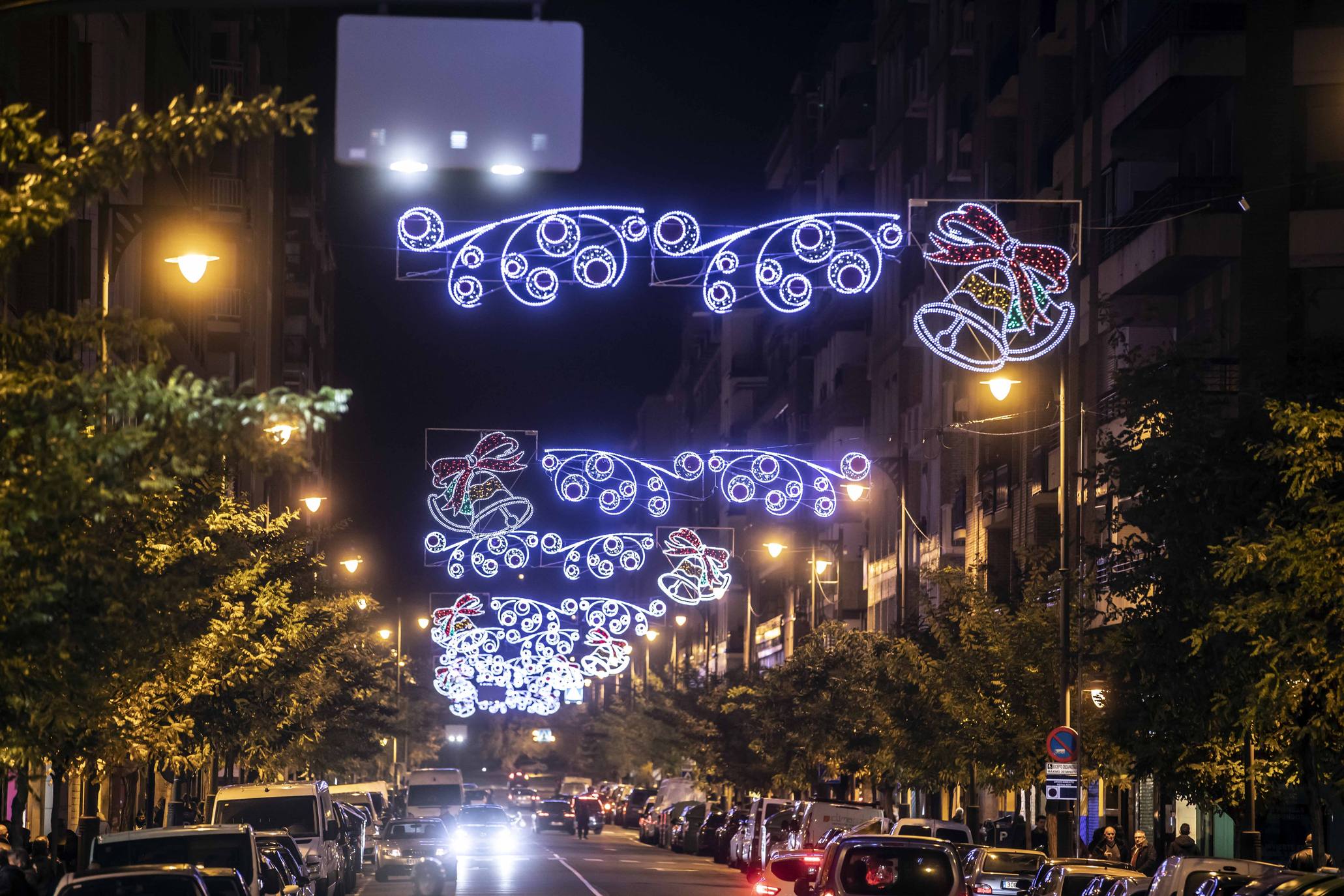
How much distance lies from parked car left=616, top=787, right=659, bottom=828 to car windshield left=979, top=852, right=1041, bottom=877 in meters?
69.9

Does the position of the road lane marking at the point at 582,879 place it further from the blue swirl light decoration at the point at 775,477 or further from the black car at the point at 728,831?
the blue swirl light decoration at the point at 775,477

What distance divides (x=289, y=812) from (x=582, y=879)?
14370mm

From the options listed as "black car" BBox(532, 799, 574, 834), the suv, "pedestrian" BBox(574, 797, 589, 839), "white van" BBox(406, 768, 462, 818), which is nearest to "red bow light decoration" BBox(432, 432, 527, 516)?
the suv

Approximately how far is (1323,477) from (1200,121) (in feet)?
70.2

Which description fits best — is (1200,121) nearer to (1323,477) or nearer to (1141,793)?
(1141,793)

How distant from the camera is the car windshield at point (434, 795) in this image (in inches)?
2891

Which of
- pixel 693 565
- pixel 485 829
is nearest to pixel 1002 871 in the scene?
pixel 693 565

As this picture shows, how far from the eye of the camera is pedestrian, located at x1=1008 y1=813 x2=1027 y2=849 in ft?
147

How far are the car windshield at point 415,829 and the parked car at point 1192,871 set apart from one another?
72.2 ft

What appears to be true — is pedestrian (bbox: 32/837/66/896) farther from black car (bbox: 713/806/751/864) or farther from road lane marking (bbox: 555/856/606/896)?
black car (bbox: 713/806/751/864)

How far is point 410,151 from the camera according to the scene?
9.39 metres

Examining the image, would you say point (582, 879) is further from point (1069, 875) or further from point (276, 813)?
point (1069, 875)

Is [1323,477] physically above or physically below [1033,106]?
below

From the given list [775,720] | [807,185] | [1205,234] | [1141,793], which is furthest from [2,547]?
[807,185]
